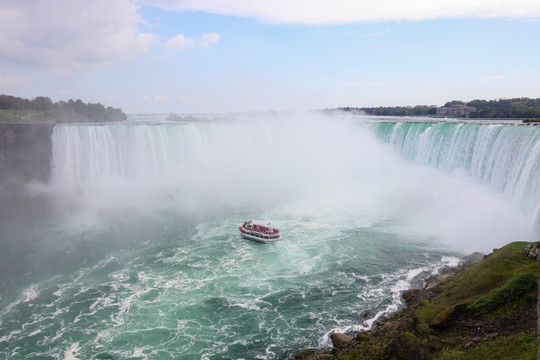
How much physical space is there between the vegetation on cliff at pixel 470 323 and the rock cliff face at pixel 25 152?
122 ft

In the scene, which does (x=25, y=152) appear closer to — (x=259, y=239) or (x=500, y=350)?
(x=259, y=239)

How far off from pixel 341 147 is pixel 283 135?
967 centimetres

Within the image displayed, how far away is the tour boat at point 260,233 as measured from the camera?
88.1ft

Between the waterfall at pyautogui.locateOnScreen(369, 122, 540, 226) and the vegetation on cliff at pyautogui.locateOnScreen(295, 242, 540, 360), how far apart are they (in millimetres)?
9984

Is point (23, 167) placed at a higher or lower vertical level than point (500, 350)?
higher

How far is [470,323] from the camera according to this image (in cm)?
1356

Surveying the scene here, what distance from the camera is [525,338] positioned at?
11070 mm

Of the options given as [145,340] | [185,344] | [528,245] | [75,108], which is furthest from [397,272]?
[75,108]

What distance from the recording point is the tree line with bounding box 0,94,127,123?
197 ft

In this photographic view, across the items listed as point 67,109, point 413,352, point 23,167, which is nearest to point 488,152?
point 413,352

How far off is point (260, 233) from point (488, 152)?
2094cm

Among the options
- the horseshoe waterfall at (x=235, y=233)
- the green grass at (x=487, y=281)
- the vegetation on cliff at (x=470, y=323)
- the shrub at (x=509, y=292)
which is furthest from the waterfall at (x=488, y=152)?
the shrub at (x=509, y=292)

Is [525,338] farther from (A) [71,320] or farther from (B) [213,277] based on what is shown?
(A) [71,320]

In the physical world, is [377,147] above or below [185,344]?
above
